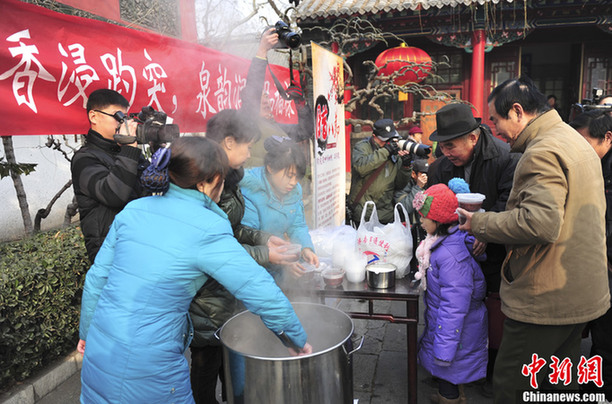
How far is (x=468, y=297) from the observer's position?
2580mm

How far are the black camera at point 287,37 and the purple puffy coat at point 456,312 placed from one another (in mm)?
1756

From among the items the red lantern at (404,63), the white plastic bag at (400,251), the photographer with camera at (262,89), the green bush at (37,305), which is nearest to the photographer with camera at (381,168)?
the photographer with camera at (262,89)

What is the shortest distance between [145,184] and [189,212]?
0.67ft

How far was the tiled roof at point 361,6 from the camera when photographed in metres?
8.33

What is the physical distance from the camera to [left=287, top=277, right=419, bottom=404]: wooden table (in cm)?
266

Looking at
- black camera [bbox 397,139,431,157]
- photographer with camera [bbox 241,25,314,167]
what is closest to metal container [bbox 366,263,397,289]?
photographer with camera [bbox 241,25,314,167]

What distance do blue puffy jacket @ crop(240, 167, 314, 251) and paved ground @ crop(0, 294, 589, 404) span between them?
1.22 m

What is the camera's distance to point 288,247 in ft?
8.32

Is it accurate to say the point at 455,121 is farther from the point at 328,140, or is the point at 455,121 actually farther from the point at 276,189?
the point at 328,140

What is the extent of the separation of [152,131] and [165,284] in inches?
40.0

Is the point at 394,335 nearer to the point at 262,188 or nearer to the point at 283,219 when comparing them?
the point at 283,219

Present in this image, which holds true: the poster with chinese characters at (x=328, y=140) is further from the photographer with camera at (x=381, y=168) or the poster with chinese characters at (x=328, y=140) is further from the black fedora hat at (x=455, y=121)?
the black fedora hat at (x=455, y=121)

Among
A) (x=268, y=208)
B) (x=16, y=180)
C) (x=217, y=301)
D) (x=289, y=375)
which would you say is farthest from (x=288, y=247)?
(x=16, y=180)

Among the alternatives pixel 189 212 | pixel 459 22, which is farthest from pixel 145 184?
pixel 459 22
